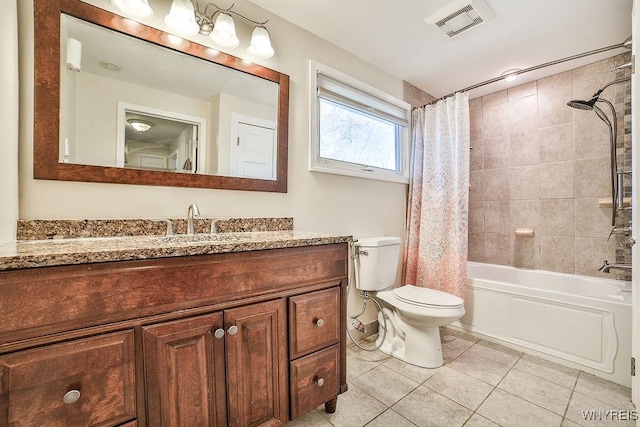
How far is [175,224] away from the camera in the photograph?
1287mm

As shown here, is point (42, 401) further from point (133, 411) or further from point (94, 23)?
point (94, 23)

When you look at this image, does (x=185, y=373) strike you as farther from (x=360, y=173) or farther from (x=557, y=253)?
(x=557, y=253)

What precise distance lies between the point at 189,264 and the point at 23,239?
68 cm

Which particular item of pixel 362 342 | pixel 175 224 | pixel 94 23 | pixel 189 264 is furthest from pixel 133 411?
pixel 362 342

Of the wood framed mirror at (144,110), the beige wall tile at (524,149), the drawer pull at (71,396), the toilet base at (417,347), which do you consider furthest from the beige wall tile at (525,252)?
the drawer pull at (71,396)

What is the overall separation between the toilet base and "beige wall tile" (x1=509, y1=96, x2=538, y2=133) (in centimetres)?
210

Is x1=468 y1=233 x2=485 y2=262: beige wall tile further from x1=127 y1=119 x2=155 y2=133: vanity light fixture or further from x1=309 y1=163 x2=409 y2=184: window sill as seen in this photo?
x1=127 y1=119 x2=155 y2=133: vanity light fixture

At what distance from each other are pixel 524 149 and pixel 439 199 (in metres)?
1.13

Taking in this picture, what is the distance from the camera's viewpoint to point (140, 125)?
1250 millimetres

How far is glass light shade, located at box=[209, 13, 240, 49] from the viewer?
4.49ft

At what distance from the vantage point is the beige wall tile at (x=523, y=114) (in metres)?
2.53

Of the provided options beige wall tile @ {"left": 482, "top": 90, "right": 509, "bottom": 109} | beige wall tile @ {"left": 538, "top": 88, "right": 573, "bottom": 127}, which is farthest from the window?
beige wall tile @ {"left": 538, "top": 88, "right": 573, "bottom": 127}

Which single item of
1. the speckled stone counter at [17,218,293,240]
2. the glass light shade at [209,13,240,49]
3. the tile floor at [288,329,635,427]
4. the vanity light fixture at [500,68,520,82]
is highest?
the vanity light fixture at [500,68,520,82]

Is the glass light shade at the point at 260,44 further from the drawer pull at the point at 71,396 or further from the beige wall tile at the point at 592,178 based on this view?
the beige wall tile at the point at 592,178
